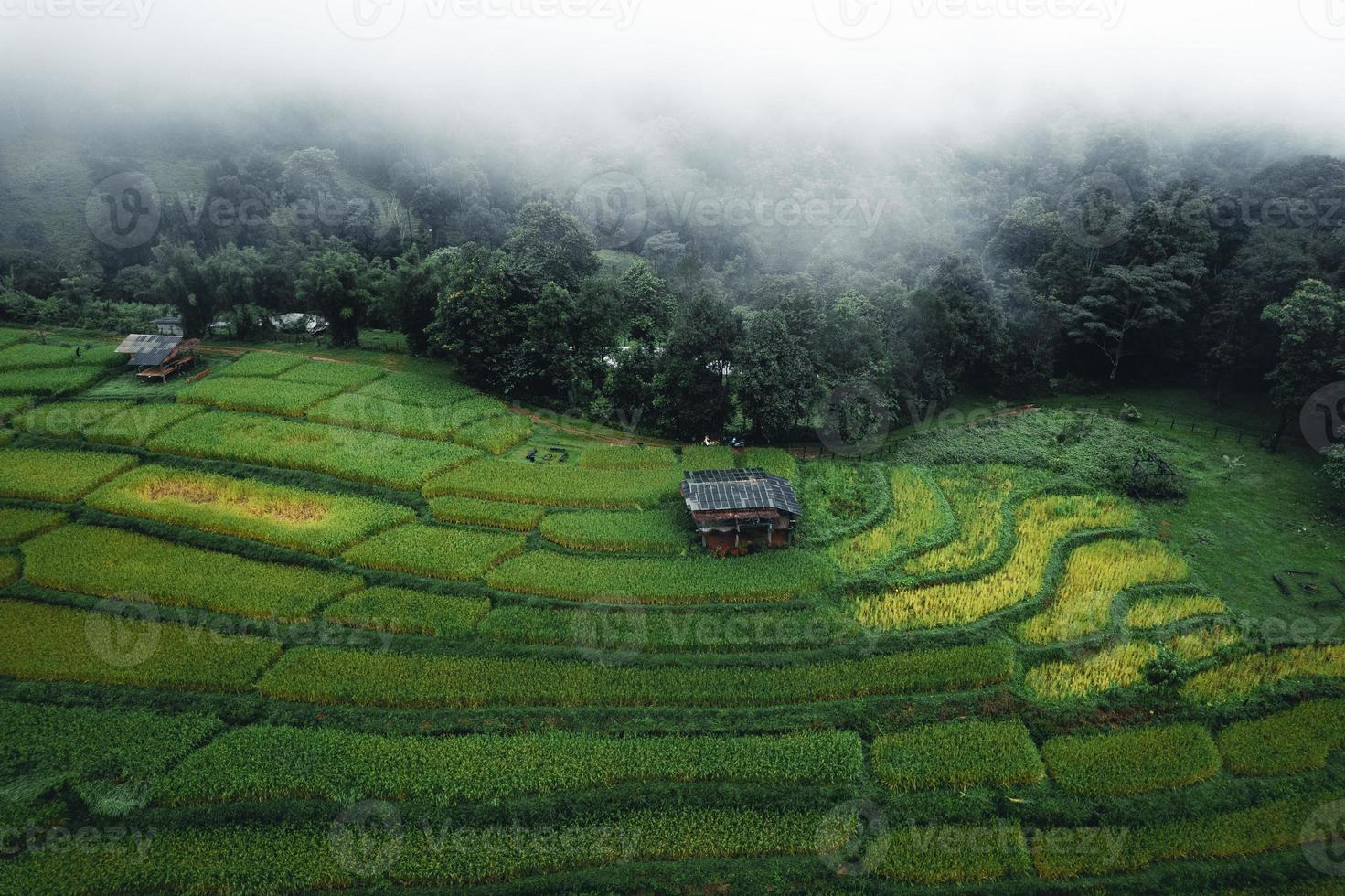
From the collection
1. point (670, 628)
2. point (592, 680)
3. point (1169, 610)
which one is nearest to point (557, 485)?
point (670, 628)

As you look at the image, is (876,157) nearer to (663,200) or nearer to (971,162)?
(971,162)

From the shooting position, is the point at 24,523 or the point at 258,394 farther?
the point at 258,394

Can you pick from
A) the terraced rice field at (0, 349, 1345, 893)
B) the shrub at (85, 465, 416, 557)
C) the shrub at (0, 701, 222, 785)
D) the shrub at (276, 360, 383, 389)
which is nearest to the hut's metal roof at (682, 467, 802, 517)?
the terraced rice field at (0, 349, 1345, 893)

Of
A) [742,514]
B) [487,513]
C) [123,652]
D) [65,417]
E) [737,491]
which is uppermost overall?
[737,491]

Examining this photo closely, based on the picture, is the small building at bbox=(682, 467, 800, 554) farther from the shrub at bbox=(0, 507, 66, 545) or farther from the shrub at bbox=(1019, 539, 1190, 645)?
the shrub at bbox=(0, 507, 66, 545)

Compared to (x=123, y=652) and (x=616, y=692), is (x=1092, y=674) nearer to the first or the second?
(x=616, y=692)

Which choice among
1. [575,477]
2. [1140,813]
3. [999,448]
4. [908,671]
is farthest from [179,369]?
[1140,813]
